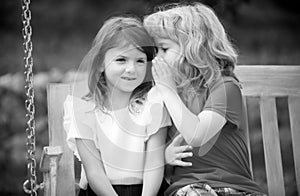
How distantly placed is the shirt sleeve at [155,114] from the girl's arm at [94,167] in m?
0.17

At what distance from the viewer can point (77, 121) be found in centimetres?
179

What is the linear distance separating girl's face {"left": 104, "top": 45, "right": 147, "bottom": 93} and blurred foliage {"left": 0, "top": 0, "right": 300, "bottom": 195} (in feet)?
4.62

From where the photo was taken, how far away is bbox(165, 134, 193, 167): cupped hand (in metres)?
1.74

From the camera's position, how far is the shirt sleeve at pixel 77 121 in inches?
69.8

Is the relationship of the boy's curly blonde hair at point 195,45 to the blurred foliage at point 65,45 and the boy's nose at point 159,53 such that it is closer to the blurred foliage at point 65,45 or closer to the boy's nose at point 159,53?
the boy's nose at point 159,53

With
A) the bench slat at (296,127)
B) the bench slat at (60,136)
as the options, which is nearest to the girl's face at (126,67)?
the bench slat at (60,136)

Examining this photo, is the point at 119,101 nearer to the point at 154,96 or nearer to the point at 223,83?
the point at 154,96

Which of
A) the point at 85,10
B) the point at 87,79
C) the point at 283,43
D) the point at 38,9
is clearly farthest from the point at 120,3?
the point at 87,79

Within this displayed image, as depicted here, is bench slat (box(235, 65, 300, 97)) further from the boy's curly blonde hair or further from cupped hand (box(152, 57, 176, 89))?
cupped hand (box(152, 57, 176, 89))

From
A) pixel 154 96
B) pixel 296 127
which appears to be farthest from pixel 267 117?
pixel 154 96

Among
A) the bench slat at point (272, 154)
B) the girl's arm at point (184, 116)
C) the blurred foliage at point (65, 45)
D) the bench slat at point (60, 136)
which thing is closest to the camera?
the girl's arm at point (184, 116)

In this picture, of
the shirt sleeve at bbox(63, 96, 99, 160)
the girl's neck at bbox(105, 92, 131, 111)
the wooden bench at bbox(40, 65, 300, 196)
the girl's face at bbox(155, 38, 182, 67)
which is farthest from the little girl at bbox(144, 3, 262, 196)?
the wooden bench at bbox(40, 65, 300, 196)

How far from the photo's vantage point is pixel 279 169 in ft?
7.05

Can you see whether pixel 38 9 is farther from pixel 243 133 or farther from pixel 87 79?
pixel 243 133
